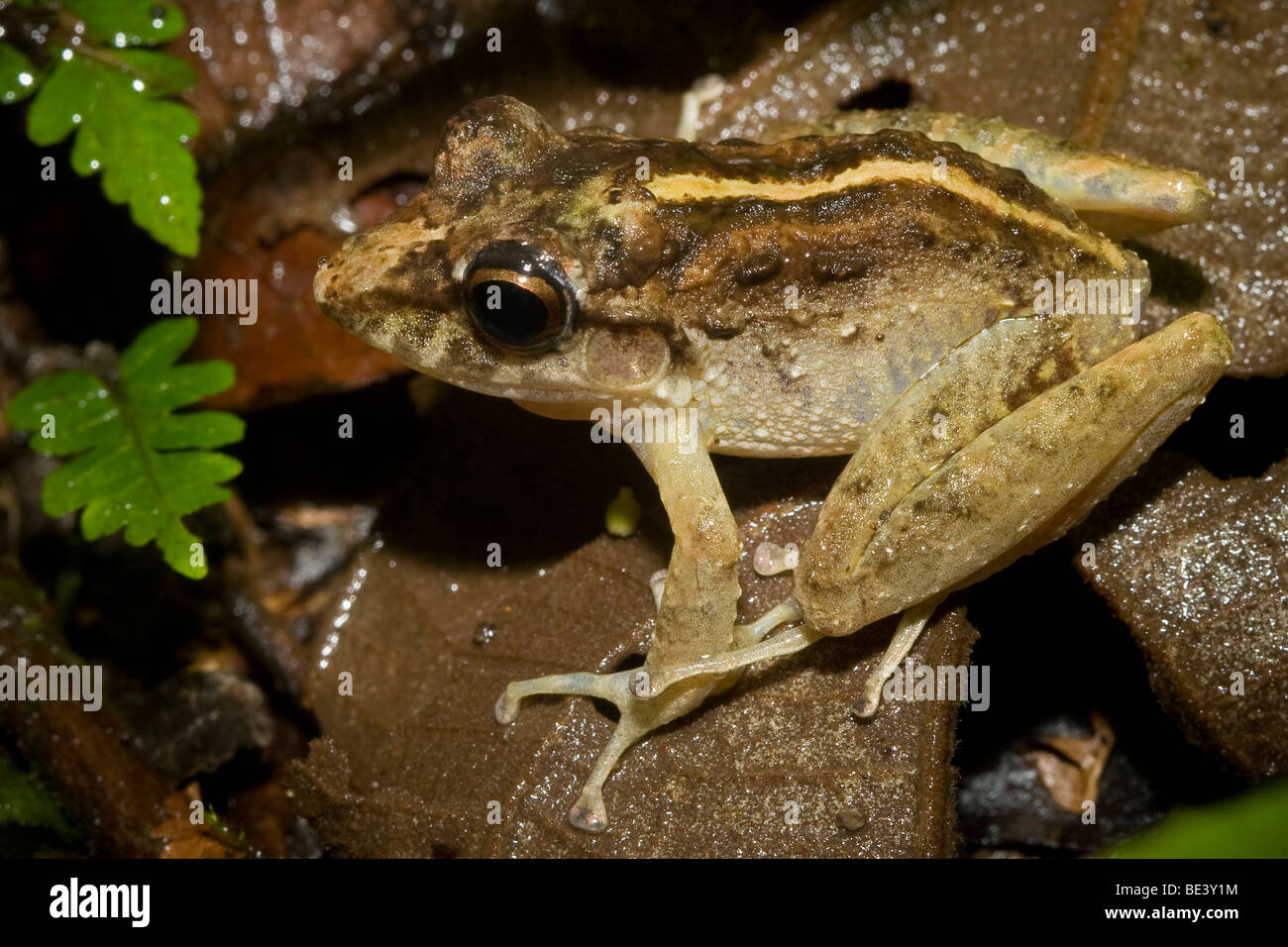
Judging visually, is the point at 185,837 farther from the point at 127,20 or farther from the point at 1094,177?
the point at 1094,177

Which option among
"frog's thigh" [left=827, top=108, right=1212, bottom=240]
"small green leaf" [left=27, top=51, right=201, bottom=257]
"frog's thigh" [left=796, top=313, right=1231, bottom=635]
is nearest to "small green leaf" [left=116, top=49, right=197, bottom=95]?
"small green leaf" [left=27, top=51, right=201, bottom=257]

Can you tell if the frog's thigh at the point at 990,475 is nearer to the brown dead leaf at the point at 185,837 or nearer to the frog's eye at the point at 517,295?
the frog's eye at the point at 517,295

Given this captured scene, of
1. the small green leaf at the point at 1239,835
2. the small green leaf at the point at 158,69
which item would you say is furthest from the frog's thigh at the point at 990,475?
the small green leaf at the point at 158,69

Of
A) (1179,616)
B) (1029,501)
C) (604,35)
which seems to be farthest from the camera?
(604,35)

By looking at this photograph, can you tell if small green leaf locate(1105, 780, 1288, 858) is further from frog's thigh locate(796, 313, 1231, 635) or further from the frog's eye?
the frog's eye

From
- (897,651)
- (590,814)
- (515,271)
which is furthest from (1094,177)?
(590,814)

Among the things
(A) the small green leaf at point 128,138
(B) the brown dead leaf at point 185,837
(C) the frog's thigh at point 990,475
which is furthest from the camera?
(A) the small green leaf at point 128,138

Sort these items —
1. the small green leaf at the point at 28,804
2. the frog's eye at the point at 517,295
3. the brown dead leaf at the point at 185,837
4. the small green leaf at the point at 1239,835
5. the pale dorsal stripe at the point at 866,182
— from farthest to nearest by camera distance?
the brown dead leaf at the point at 185,837 < the small green leaf at the point at 28,804 < the pale dorsal stripe at the point at 866,182 < the frog's eye at the point at 517,295 < the small green leaf at the point at 1239,835
